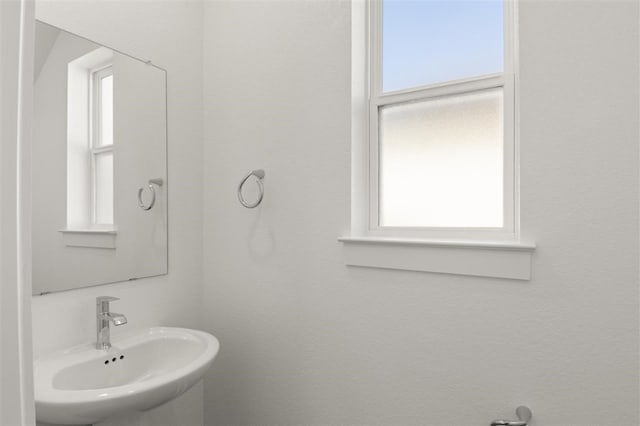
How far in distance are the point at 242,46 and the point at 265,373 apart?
1424mm

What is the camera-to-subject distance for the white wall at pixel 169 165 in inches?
49.7

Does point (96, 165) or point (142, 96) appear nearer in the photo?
point (96, 165)

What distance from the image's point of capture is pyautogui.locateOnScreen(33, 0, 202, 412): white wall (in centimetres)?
126

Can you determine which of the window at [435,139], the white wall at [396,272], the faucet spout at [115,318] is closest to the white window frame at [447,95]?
the window at [435,139]

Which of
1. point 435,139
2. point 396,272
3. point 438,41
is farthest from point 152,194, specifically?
point 438,41

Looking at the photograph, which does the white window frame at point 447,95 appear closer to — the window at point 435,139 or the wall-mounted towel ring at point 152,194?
the window at point 435,139

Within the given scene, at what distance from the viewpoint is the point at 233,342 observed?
167 cm

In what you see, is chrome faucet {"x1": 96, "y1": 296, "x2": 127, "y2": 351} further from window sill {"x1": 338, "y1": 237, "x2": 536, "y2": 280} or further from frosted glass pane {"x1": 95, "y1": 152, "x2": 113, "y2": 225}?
window sill {"x1": 338, "y1": 237, "x2": 536, "y2": 280}

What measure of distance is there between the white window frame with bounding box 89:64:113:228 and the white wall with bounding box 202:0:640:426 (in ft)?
1.53

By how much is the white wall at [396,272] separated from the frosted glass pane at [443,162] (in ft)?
0.53

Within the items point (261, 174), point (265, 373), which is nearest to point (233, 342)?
point (265, 373)

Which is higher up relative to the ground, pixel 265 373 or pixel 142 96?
pixel 142 96

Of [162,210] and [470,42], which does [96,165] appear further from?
[470,42]

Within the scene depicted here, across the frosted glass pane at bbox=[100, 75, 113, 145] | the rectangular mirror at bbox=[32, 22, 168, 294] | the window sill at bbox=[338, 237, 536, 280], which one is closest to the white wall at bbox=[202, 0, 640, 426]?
the window sill at bbox=[338, 237, 536, 280]
